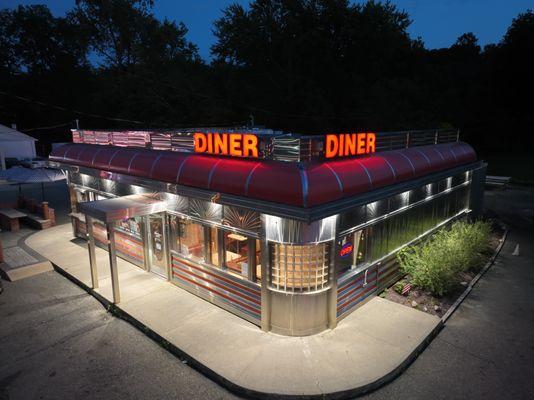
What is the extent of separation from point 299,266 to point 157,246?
17.3ft

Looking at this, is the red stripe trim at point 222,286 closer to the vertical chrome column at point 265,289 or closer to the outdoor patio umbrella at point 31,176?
the vertical chrome column at point 265,289

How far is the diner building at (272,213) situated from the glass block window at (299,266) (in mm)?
23

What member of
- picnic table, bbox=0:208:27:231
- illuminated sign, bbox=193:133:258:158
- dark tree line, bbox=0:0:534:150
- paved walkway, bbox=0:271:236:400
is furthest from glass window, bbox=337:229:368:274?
dark tree line, bbox=0:0:534:150

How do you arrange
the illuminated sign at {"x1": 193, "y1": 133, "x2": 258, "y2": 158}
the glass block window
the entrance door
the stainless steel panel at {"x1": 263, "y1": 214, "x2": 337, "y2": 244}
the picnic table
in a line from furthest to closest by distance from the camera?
the picnic table < the entrance door < the illuminated sign at {"x1": 193, "y1": 133, "x2": 258, "y2": 158} < the glass block window < the stainless steel panel at {"x1": 263, "y1": 214, "x2": 337, "y2": 244}

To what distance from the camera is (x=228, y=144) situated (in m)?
8.70

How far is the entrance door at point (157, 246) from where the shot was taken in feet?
35.6

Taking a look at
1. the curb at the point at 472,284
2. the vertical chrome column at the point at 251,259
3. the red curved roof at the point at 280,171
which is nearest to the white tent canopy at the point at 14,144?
the red curved roof at the point at 280,171

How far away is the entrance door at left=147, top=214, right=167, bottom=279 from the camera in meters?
10.8

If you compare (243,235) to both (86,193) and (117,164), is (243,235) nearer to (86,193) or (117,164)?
(117,164)

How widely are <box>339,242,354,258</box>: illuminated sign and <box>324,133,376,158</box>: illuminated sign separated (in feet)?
7.13

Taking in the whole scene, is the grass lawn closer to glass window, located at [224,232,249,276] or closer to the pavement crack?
glass window, located at [224,232,249,276]

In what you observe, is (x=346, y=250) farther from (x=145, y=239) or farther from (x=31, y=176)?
(x=31, y=176)

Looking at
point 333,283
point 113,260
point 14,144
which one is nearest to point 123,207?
point 113,260

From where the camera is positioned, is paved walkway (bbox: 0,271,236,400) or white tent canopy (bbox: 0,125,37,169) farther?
white tent canopy (bbox: 0,125,37,169)
